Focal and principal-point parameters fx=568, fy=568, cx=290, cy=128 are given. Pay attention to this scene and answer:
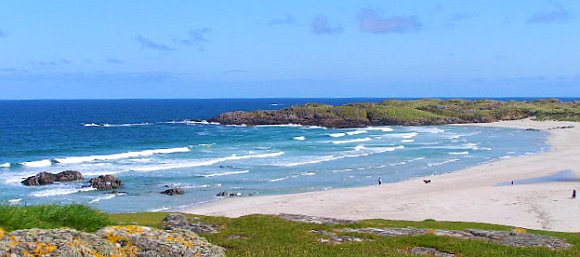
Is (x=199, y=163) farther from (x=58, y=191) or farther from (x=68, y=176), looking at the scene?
(x=58, y=191)

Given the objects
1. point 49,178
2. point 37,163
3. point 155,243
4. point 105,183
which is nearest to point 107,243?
point 155,243

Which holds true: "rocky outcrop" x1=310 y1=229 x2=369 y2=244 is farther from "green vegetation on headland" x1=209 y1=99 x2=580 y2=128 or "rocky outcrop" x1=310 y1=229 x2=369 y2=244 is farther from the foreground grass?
"green vegetation on headland" x1=209 y1=99 x2=580 y2=128

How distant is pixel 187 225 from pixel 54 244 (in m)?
11.2

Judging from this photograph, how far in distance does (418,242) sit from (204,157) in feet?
189

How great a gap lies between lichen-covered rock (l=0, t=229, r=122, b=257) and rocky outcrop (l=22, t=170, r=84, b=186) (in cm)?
4652

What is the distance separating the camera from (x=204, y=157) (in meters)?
70.6

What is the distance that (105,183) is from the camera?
159ft

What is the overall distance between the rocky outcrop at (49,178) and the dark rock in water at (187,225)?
3563cm

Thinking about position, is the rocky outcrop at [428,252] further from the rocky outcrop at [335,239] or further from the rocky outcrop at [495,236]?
the rocky outcrop at [495,236]

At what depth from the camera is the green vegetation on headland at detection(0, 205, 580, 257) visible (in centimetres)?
1099

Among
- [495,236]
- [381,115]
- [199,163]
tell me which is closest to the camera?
[495,236]

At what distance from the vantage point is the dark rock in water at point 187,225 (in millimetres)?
17248

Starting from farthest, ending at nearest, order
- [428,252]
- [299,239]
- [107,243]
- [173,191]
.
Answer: [173,191], [299,239], [428,252], [107,243]

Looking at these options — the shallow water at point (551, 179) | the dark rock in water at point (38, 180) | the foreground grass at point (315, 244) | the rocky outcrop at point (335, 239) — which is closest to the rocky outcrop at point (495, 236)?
the foreground grass at point (315, 244)
